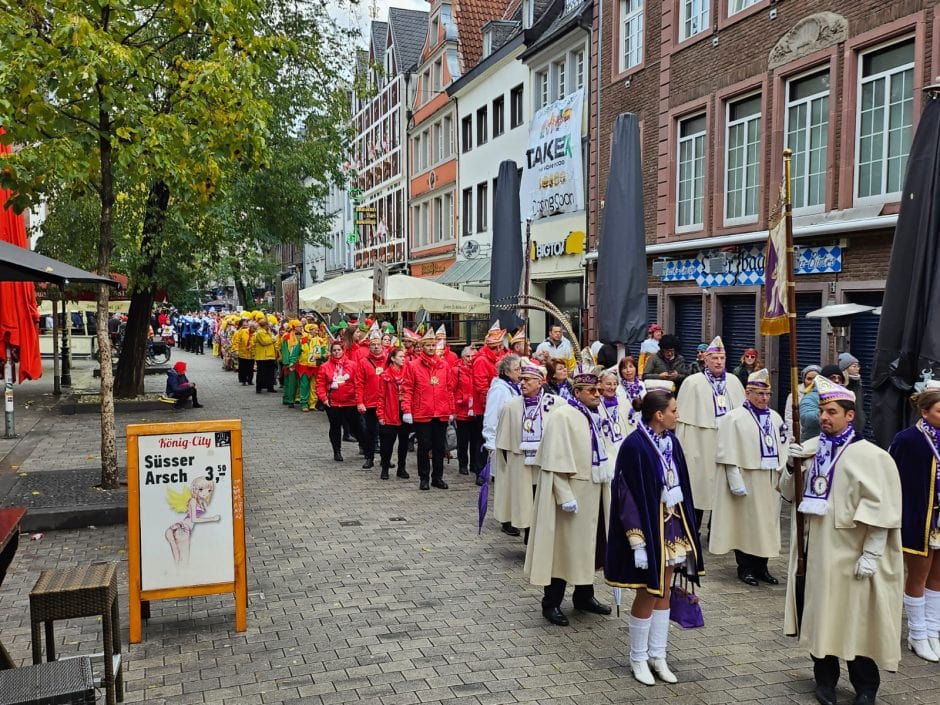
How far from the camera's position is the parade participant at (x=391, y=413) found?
11367mm

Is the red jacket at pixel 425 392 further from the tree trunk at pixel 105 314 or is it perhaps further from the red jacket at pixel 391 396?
the tree trunk at pixel 105 314

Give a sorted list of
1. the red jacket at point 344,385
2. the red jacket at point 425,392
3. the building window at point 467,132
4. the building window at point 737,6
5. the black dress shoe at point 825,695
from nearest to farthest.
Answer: the black dress shoe at point 825,695
the red jacket at point 425,392
the red jacket at point 344,385
the building window at point 737,6
the building window at point 467,132

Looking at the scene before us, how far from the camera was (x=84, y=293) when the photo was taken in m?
22.7

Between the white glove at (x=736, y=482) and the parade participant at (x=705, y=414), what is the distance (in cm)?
140

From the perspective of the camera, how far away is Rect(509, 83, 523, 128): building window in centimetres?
2817

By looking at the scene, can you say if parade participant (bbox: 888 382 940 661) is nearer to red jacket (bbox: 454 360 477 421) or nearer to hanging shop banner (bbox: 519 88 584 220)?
red jacket (bbox: 454 360 477 421)

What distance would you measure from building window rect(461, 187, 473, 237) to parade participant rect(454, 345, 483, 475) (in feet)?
68.2

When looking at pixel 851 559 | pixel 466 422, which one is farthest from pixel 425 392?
pixel 851 559

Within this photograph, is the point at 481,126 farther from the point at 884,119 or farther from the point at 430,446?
the point at 430,446

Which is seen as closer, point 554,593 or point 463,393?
point 554,593

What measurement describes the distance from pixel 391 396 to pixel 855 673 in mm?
7234

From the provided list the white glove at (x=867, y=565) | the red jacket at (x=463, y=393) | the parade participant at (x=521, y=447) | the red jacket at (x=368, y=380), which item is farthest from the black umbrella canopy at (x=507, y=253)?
the white glove at (x=867, y=565)

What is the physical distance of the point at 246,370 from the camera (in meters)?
25.7

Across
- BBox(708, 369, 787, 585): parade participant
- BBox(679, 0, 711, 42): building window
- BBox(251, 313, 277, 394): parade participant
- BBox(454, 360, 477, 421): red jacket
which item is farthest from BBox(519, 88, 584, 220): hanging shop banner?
BBox(708, 369, 787, 585): parade participant
